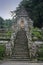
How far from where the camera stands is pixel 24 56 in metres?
27.0

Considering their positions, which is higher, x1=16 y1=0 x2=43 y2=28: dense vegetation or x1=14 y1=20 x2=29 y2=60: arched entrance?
x1=16 y1=0 x2=43 y2=28: dense vegetation

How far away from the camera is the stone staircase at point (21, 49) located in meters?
26.9

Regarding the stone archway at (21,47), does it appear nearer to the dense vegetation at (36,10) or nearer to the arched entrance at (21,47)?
the arched entrance at (21,47)

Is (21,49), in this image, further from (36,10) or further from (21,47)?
(36,10)

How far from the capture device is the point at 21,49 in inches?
1126

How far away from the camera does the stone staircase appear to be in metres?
26.9

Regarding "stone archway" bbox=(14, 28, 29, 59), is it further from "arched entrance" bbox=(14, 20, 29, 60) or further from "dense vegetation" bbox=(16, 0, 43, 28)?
"dense vegetation" bbox=(16, 0, 43, 28)

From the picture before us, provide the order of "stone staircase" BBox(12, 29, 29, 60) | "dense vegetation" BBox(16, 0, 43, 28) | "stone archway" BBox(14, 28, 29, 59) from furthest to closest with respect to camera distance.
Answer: "dense vegetation" BBox(16, 0, 43, 28) → "stone archway" BBox(14, 28, 29, 59) → "stone staircase" BBox(12, 29, 29, 60)

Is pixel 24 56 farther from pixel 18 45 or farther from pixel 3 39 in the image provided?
pixel 3 39

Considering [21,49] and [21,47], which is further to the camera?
[21,47]

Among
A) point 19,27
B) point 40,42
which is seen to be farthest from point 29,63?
point 19,27

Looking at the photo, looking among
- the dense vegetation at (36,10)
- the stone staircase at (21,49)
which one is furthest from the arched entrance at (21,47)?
the dense vegetation at (36,10)

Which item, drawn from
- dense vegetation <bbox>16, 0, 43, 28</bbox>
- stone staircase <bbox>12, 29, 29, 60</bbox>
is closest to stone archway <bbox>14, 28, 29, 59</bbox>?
stone staircase <bbox>12, 29, 29, 60</bbox>

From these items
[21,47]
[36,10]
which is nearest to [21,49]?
[21,47]
